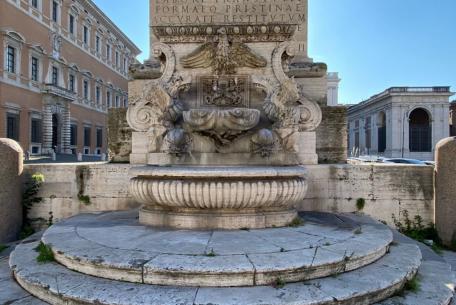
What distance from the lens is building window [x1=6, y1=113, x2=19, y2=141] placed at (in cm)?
2910

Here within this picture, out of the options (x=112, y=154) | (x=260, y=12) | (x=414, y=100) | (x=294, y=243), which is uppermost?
(x=414, y=100)

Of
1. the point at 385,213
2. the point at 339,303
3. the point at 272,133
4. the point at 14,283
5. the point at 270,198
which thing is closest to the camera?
the point at 339,303

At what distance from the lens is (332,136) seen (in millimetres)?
6086

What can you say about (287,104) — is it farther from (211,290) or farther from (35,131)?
(35,131)

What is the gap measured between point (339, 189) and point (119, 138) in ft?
12.7

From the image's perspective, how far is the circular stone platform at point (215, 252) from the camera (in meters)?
2.90

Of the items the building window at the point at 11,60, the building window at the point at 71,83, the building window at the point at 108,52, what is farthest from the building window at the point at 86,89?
the building window at the point at 11,60

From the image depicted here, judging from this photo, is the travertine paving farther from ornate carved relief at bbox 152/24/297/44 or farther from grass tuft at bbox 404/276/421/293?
ornate carved relief at bbox 152/24/297/44

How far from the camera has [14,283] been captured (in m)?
3.29

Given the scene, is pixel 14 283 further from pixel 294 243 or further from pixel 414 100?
pixel 414 100

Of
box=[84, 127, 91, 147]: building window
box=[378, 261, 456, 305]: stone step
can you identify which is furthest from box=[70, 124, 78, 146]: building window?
box=[378, 261, 456, 305]: stone step

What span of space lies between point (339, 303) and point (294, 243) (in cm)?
92

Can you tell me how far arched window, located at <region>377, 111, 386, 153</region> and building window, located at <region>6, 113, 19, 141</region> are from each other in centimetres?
4505

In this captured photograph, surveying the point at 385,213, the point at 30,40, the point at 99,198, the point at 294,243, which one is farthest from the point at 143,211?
the point at 30,40
